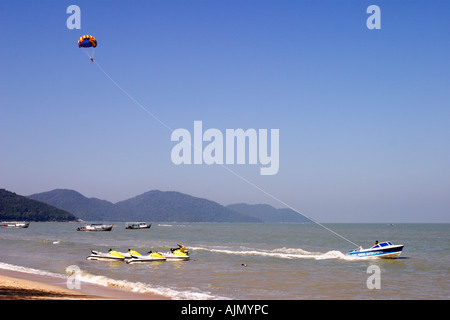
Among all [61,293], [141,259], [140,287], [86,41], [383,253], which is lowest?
[383,253]

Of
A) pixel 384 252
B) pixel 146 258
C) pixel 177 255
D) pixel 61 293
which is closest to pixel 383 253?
pixel 384 252

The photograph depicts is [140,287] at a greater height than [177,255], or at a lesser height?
greater

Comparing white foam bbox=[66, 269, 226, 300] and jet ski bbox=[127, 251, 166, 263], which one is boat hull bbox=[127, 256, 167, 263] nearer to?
jet ski bbox=[127, 251, 166, 263]

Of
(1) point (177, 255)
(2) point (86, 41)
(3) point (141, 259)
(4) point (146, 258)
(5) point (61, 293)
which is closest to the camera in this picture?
(5) point (61, 293)

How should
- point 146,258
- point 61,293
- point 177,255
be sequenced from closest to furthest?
1. point 61,293
2. point 146,258
3. point 177,255

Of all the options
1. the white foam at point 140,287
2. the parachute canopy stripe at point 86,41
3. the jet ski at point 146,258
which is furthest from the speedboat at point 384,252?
the parachute canopy stripe at point 86,41

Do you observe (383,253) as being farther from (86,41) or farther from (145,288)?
(86,41)

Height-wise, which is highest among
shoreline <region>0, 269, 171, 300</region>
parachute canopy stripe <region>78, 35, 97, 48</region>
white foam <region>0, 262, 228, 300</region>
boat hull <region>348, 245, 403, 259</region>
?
parachute canopy stripe <region>78, 35, 97, 48</region>

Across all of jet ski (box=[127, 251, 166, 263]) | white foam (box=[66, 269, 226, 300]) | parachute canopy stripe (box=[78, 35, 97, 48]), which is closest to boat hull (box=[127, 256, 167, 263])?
jet ski (box=[127, 251, 166, 263])

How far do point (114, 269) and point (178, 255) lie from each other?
6.57 meters

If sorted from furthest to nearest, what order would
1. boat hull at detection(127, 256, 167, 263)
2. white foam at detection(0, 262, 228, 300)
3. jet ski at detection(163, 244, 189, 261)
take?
jet ski at detection(163, 244, 189, 261) < boat hull at detection(127, 256, 167, 263) < white foam at detection(0, 262, 228, 300)
